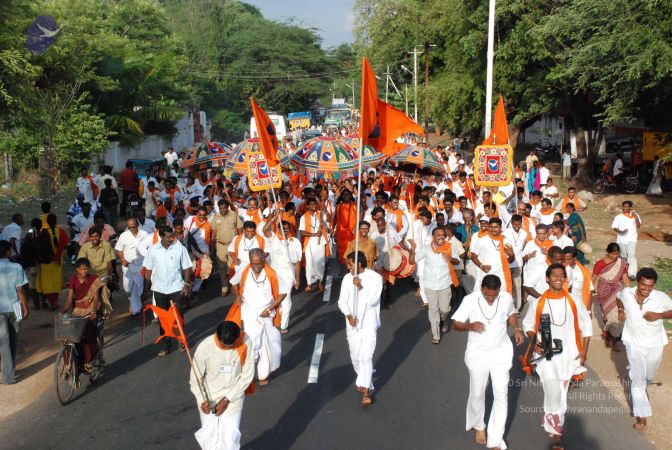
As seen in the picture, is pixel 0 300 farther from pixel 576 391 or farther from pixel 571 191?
pixel 571 191

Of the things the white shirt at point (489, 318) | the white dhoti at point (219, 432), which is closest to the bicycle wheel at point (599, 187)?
the white shirt at point (489, 318)

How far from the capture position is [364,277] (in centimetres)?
713

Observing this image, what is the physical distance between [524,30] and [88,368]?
711 inches

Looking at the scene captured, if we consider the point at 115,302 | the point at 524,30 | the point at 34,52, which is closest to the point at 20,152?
the point at 34,52

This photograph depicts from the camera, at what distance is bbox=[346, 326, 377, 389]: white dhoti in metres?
6.95

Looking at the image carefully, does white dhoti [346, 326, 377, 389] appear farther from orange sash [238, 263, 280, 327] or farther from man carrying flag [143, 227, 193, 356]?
man carrying flag [143, 227, 193, 356]

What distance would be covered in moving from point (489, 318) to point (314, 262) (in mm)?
6197

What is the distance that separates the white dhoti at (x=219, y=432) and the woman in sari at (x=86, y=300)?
2890mm

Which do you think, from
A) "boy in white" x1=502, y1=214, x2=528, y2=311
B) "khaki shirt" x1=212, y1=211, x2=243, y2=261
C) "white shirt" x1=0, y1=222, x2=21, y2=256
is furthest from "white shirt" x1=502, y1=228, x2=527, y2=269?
"white shirt" x1=0, y1=222, x2=21, y2=256

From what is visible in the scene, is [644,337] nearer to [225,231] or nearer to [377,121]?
[377,121]

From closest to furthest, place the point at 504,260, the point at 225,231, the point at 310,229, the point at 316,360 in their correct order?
the point at 316,360, the point at 504,260, the point at 225,231, the point at 310,229

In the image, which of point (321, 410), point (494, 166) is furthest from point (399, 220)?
point (321, 410)

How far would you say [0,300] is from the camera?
25.1ft

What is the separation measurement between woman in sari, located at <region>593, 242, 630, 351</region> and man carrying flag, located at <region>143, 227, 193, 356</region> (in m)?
5.13
